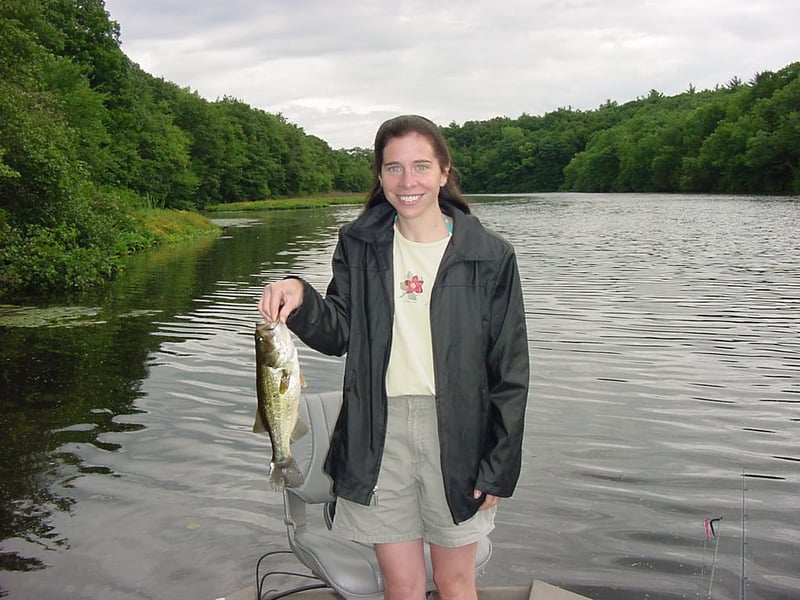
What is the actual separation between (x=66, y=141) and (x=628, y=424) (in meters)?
17.4

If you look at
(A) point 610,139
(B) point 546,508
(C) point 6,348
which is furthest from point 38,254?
(A) point 610,139

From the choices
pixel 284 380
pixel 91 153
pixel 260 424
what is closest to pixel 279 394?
Result: pixel 284 380

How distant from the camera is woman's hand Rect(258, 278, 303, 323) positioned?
286 centimetres

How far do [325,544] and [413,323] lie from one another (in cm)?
132

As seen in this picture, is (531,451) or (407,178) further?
(531,451)

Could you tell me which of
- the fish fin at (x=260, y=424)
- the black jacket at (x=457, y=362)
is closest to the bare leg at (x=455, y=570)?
the black jacket at (x=457, y=362)

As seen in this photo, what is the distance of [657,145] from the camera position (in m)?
104

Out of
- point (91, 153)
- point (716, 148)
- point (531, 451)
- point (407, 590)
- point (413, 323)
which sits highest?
point (716, 148)

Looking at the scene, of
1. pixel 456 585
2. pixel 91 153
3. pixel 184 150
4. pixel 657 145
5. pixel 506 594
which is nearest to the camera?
pixel 456 585

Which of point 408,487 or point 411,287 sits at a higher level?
point 411,287

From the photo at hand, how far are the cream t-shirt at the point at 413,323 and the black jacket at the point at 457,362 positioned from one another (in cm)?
5

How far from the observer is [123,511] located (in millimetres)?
6238

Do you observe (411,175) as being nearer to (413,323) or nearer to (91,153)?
(413,323)

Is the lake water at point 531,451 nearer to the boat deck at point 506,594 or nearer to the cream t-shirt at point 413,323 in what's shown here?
the boat deck at point 506,594
